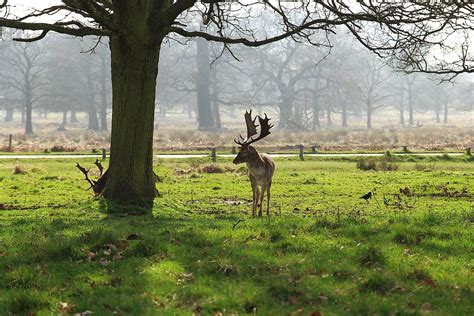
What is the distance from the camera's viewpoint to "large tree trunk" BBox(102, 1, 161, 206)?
13.2 m

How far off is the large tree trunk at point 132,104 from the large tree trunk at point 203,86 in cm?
6311

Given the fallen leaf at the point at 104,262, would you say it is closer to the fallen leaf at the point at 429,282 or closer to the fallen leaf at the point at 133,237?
the fallen leaf at the point at 133,237

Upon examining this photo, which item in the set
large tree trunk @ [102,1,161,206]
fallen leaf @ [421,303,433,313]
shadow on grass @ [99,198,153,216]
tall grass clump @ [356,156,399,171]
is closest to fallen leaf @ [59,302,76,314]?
fallen leaf @ [421,303,433,313]

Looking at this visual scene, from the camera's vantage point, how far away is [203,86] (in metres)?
77.2

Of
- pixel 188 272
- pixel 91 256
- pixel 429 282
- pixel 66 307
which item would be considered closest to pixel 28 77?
pixel 91 256

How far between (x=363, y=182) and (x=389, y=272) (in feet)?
51.1

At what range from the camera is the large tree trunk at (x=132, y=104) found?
43.2 ft

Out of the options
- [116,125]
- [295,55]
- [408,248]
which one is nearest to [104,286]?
[408,248]

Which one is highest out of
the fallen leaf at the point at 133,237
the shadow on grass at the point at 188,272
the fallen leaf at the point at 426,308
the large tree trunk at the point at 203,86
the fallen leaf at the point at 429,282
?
the large tree trunk at the point at 203,86

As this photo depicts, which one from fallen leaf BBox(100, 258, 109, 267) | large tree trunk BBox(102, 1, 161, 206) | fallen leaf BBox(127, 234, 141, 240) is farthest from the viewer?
large tree trunk BBox(102, 1, 161, 206)

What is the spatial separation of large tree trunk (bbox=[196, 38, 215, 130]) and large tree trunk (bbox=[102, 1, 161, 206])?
63111 mm

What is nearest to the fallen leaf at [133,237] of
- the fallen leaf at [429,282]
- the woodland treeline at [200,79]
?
the fallen leaf at [429,282]

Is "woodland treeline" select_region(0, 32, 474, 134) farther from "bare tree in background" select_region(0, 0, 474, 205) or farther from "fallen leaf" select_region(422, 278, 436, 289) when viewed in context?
"fallen leaf" select_region(422, 278, 436, 289)

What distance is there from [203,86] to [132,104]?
64317mm
